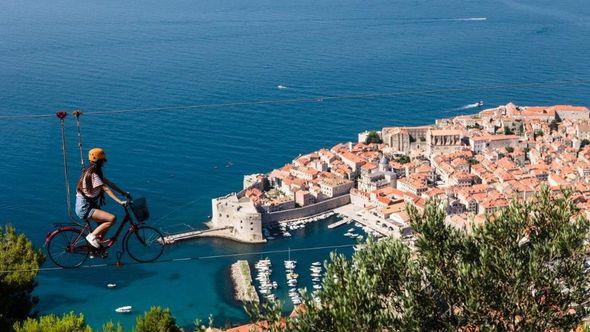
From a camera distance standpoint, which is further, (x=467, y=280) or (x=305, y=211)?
(x=305, y=211)

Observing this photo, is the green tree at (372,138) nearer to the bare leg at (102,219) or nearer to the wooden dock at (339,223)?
the wooden dock at (339,223)

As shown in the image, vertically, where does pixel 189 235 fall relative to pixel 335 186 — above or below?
below

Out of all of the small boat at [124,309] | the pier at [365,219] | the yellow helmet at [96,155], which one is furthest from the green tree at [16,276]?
the pier at [365,219]

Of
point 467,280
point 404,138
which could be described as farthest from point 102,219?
point 404,138

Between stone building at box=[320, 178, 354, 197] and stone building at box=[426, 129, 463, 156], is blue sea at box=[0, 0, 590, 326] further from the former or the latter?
stone building at box=[426, 129, 463, 156]

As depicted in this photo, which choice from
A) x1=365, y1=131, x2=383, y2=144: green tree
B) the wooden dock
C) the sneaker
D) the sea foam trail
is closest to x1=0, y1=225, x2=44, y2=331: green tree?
the sneaker

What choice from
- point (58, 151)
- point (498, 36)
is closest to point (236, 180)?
point (58, 151)

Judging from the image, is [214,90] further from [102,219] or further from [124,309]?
[102,219]
